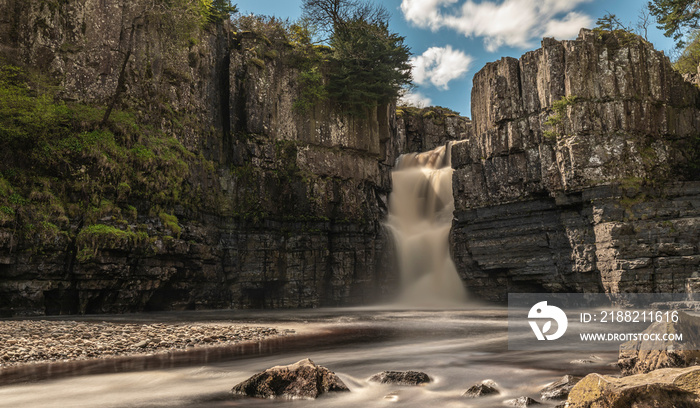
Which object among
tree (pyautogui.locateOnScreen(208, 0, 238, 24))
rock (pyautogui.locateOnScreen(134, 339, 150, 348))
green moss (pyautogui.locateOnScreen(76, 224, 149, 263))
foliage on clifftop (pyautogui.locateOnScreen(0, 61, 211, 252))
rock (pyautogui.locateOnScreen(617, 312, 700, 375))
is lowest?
rock (pyautogui.locateOnScreen(134, 339, 150, 348))

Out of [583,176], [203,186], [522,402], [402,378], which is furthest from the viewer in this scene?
[203,186]

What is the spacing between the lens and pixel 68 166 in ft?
76.9

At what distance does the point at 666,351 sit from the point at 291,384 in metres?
5.72

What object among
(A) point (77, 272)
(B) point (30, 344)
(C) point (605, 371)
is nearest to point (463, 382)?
(C) point (605, 371)

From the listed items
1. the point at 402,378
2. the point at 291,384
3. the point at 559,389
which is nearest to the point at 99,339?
the point at 291,384

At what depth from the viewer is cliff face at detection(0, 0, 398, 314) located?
74.1 ft

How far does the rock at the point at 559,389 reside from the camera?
23.4ft

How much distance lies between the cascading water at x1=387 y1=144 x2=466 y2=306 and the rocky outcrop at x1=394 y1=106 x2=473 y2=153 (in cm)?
980

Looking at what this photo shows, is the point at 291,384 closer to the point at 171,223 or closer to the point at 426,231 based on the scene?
the point at 171,223

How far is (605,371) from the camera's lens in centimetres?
870

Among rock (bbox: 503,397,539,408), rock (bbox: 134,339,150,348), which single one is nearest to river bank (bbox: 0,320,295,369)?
rock (bbox: 134,339,150,348)

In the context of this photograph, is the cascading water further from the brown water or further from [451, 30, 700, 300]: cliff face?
the brown water

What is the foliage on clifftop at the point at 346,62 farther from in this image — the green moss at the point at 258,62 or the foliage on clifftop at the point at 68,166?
the foliage on clifftop at the point at 68,166

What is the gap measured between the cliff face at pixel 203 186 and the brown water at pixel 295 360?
1304 centimetres
